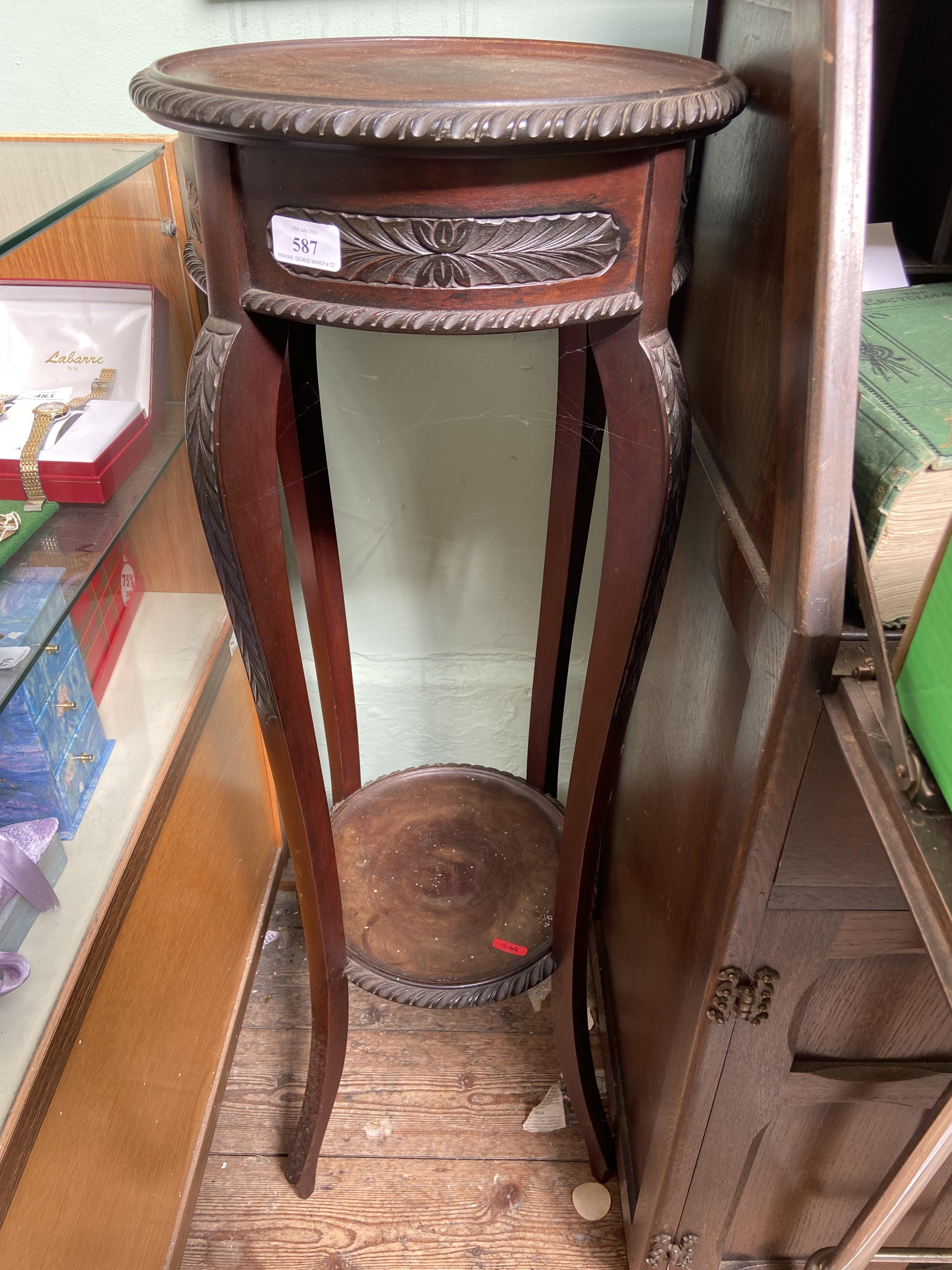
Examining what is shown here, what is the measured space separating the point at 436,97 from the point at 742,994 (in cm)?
67

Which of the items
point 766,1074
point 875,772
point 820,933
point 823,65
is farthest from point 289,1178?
point 823,65

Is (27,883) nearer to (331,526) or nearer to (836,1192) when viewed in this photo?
(331,526)

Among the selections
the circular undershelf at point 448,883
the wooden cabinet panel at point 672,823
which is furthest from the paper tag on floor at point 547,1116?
the circular undershelf at point 448,883

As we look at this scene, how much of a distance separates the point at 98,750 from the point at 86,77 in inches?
29.1

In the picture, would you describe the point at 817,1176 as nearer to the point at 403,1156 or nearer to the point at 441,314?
the point at 403,1156

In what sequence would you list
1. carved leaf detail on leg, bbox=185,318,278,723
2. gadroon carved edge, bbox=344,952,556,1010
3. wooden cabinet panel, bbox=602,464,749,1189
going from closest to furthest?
carved leaf detail on leg, bbox=185,318,278,723 < wooden cabinet panel, bbox=602,464,749,1189 < gadroon carved edge, bbox=344,952,556,1010

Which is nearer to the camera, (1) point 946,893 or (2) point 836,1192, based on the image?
(1) point 946,893

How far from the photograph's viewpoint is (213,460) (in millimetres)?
608

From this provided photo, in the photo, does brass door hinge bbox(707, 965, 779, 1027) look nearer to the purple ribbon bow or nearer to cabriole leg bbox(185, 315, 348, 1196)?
cabriole leg bbox(185, 315, 348, 1196)

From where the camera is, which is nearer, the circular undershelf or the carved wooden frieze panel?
the carved wooden frieze panel

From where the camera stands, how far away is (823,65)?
1.46 ft

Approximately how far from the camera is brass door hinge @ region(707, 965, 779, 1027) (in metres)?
0.67

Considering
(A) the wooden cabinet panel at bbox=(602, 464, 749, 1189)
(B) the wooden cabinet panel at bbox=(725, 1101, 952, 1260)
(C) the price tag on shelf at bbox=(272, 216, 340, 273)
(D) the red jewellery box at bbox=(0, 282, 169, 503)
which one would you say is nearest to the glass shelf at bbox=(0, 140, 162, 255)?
(D) the red jewellery box at bbox=(0, 282, 169, 503)

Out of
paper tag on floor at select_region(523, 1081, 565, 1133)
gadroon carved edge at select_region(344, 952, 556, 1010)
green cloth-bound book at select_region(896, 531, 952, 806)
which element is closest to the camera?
green cloth-bound book at select_region(896, 531, 952, 806)
